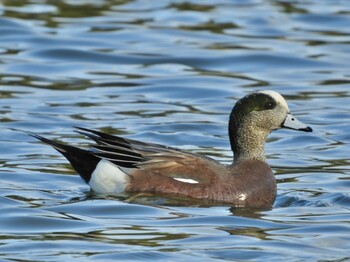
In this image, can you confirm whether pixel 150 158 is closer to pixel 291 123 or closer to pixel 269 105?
pixel 269 105

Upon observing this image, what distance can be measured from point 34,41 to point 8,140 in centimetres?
526

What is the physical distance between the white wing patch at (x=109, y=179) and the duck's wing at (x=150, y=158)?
58mm

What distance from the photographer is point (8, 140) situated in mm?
12438

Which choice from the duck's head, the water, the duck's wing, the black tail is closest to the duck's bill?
the duck's head

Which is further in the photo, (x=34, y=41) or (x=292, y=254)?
(x=34, y=41)

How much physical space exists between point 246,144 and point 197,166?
0.61 metres

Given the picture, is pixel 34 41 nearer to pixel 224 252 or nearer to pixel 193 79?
pixel 193 79

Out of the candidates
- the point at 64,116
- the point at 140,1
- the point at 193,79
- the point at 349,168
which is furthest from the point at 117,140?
the point at 140,1

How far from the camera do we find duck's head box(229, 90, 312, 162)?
10.6 meters

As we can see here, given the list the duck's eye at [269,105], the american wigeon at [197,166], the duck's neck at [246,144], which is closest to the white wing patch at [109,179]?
the american wigeon at [197,166]

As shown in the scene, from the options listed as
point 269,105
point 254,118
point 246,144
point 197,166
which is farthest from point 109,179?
point 269,105

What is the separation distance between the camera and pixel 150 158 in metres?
10.3

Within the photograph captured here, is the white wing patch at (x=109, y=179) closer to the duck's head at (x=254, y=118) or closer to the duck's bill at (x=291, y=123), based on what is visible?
→ the duck's head at (x=254, y=118)

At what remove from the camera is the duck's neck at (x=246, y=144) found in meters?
10.6
